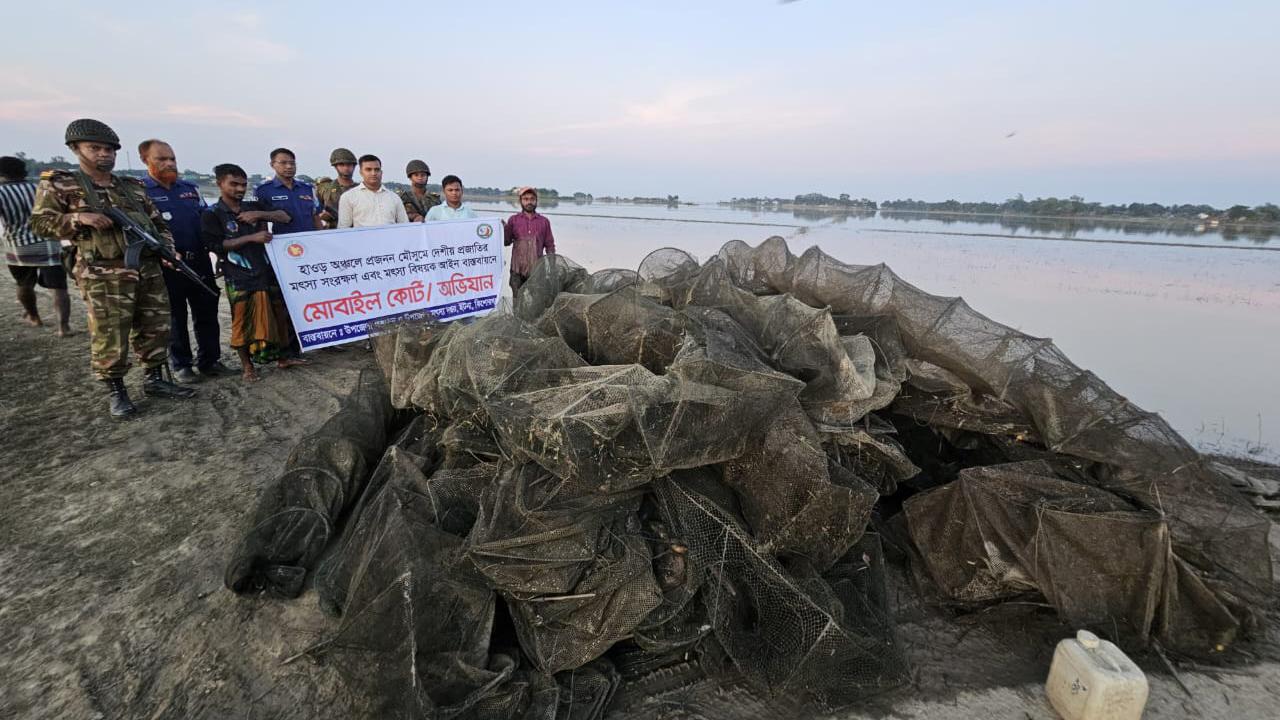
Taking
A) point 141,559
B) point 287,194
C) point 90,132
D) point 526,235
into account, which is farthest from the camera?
point 526,235

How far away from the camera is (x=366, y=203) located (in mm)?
6422

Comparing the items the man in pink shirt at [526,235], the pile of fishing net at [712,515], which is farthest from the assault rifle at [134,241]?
the man in pink shirt at [526,235]

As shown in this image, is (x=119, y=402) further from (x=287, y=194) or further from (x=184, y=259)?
(x=287, y=194)

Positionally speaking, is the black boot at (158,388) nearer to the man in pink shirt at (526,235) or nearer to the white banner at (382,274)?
the white banner at (382,274)

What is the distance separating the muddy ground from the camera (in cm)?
225

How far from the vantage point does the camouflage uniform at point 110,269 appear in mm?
4133

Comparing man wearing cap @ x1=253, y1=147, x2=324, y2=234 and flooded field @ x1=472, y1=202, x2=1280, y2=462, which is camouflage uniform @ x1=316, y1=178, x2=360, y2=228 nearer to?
man wearing cap @ x1=253, y1=147, x2=324, y2=234

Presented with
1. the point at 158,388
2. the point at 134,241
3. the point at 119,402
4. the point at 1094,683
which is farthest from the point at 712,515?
the point at 158,388

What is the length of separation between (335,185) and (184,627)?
6363 mm

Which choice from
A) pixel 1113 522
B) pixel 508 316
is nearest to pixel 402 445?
pixel 508 316

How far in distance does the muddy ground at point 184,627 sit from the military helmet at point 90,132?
2.24 meters

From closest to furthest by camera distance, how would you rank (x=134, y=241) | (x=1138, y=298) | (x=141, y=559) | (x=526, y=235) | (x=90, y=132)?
(x=141, y=559)
(x=90, y=132)
(x=134, y=241)
(x=526, y=235)
(x=1138, y=298)

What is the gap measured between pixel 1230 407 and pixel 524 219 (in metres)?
8.66

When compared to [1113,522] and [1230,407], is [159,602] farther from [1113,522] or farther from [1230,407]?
[1230,407]
